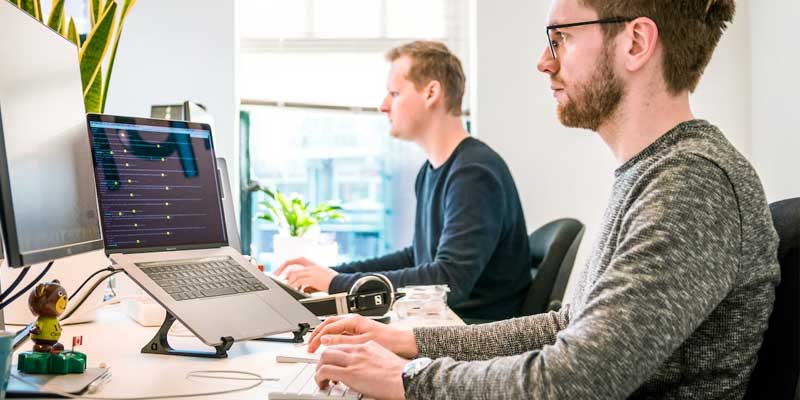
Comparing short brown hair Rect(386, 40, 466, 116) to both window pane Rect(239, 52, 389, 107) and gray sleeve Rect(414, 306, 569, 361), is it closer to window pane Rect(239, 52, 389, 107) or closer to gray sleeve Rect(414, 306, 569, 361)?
window pane Rect(239, 52, 389, 107)

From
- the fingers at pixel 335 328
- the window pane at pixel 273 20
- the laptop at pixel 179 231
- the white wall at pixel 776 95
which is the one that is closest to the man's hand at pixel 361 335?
the fingers at pixel 335 328

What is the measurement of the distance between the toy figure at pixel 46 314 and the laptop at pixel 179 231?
5.4 inches

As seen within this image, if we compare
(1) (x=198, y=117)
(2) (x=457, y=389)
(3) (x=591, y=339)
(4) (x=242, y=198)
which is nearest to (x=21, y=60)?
(2) (x=457, y=389)

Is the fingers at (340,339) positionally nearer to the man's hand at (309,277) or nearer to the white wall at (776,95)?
the man's hand at (309,277)

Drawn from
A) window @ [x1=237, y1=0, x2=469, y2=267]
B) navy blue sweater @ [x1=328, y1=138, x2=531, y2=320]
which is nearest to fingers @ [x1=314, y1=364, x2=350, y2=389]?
navy blue sweater @ [x1=328, y1=138, x2=531, y2=320]

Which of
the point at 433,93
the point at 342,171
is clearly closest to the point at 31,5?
the point at 433,93

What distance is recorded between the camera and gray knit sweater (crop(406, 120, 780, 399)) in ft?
2.78

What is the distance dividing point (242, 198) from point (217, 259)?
7.38 feet

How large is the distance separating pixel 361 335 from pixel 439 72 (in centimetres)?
152

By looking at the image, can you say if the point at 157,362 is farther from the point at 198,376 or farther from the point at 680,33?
the point at 680,33

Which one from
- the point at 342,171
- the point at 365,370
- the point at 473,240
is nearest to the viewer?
the point at 365,370

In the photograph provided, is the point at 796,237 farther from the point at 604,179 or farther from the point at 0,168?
the point at 604,179

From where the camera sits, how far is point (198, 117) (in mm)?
2135

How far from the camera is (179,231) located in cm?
139
